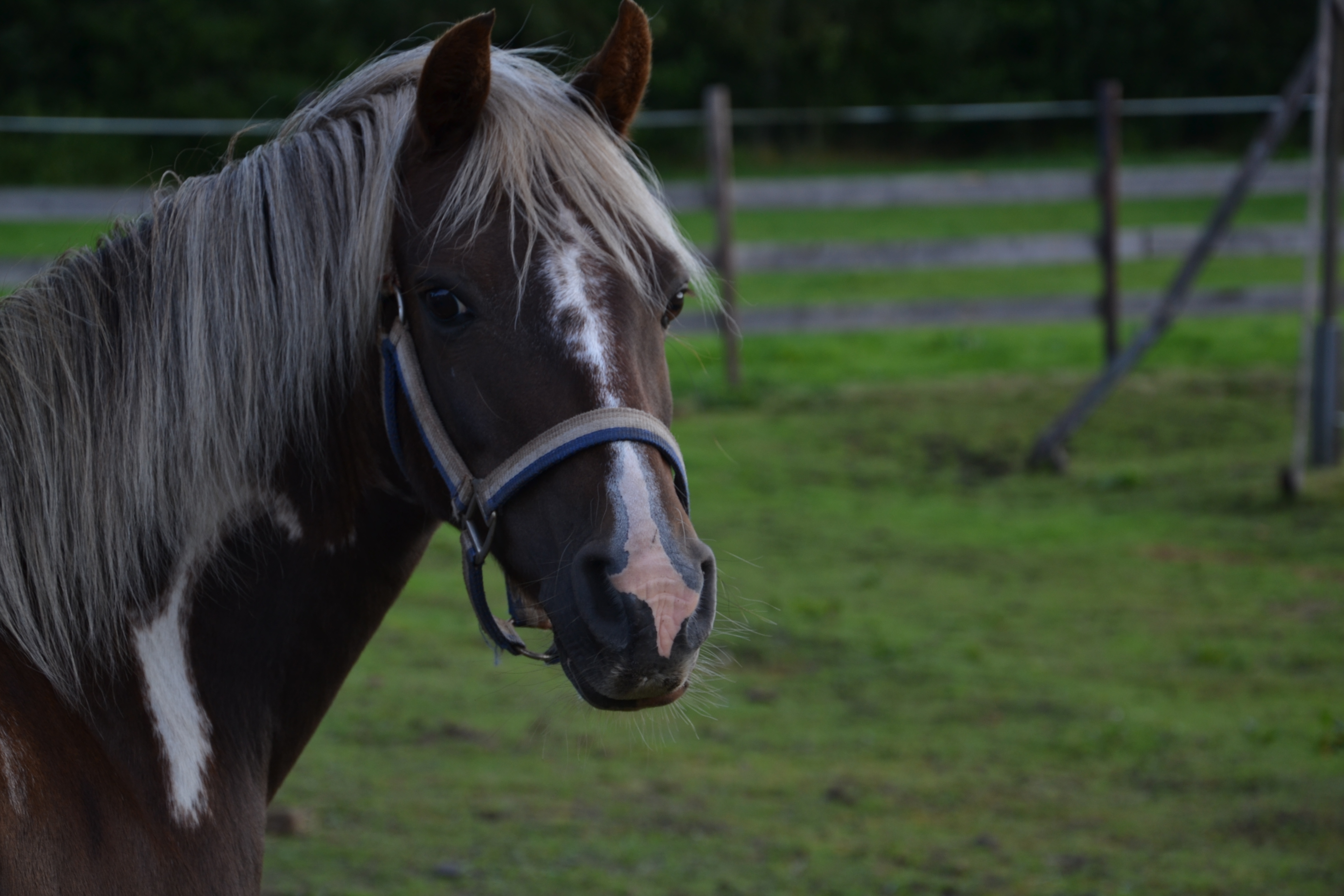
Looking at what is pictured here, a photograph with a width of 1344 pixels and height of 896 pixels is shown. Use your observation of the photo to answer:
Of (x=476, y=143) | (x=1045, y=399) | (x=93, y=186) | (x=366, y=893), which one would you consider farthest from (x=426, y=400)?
(x=93, y=186)

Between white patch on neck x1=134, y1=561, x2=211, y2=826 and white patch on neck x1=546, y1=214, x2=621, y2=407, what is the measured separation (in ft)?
2.01

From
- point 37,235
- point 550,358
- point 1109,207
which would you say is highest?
point 550,358

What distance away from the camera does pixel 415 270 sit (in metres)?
1.57

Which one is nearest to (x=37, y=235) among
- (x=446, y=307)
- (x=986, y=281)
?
(x=986, y=281)

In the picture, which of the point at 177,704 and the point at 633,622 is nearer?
the point at 633,622

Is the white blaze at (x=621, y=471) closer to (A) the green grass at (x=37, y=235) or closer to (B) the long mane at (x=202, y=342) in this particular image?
(B) the long mane at (x=202, y=342)

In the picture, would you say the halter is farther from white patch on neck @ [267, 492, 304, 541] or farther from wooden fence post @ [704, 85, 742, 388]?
wooden fence post @ [704, 85, 742, 388]

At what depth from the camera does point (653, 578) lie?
54.4 inches

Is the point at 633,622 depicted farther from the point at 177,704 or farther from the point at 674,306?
the point at 177,704

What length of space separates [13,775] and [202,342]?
22.6 inches

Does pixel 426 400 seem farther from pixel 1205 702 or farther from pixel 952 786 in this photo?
pixel 1205 702

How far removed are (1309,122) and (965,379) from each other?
16.7m

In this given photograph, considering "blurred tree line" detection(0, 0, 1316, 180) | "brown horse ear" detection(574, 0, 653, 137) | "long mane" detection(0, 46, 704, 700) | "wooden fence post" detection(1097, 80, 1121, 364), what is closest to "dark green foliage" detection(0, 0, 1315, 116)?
"blurred tree line" detection(0, 0, 1316, 180)

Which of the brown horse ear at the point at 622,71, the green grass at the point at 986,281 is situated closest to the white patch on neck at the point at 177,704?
the brown horse ear at the point at 622,71
